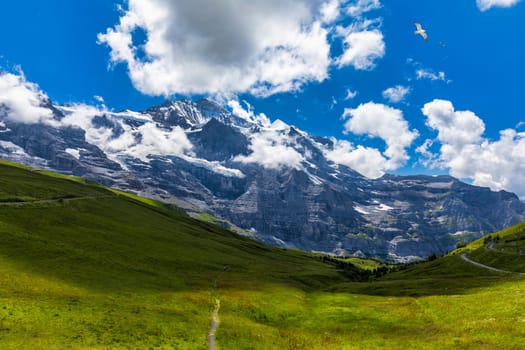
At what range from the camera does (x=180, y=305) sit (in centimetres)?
5597

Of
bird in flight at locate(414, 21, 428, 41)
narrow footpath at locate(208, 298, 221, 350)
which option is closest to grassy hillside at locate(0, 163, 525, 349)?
narrow footpath at locate(208, 298, 221, 350)

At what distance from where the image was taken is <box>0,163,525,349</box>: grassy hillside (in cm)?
3791

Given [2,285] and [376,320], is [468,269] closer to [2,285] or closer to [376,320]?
[376,320]

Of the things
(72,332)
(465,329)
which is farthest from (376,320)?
(72,332)

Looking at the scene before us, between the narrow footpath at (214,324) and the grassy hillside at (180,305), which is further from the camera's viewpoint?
the narrow footpath at (214,324)

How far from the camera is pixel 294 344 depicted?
136 feet

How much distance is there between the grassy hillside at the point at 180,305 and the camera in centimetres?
3791

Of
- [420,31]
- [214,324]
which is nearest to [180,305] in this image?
[214,324]

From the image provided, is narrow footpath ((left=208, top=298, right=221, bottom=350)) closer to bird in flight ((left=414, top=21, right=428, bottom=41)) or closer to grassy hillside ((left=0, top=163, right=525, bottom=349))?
grassy hillside ((left=0, top=163, right=525, bottom=349))

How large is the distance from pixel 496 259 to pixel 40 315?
134m

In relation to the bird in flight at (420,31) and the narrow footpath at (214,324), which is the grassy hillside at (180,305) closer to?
the narrow footpath at (214,324)

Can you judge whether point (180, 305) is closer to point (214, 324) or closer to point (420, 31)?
point (214, 324)

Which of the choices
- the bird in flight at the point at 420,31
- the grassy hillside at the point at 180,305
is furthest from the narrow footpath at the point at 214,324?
the bird in flight at the point at 420,31

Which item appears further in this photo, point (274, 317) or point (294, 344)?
point (274, 317)
